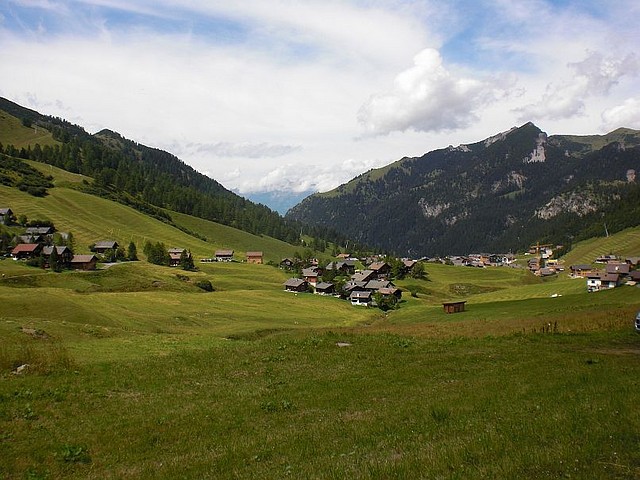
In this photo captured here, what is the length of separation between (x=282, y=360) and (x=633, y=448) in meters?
20.4

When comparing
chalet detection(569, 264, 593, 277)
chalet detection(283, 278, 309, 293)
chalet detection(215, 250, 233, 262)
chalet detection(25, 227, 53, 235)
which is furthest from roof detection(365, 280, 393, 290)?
chalet detection(25, 227, 53, 235)

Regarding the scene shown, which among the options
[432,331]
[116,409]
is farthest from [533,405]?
[432,331]

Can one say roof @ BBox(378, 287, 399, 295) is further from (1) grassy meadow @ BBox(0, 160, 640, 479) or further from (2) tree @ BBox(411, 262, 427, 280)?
(1) grassy meadow @ BBox(0, 160, 640, 479)

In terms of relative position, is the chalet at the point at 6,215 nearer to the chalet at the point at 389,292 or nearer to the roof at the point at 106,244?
the roof at the point at 106,244

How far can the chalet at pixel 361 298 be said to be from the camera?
136 meters

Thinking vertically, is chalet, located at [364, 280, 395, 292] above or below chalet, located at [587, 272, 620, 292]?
below

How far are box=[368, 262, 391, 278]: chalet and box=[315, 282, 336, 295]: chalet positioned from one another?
3096 cm

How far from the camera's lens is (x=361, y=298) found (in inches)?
5458

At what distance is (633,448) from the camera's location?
955cm

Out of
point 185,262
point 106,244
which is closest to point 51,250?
point 106,244

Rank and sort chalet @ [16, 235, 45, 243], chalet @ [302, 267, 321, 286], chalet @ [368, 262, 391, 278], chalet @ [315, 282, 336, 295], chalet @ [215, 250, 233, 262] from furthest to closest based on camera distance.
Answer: chalet @ [215, 250, 233, 262]
chalet @ [368, 262, 391, 278]
chalet @ [302, 267, 321, 286]
chalet @ [315, 282, 336, 295]
chalet @ [16, 235, 45, 243]

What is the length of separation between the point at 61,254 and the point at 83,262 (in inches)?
240

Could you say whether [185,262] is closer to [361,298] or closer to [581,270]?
[361,298]

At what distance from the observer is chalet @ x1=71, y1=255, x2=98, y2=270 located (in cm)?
12562
